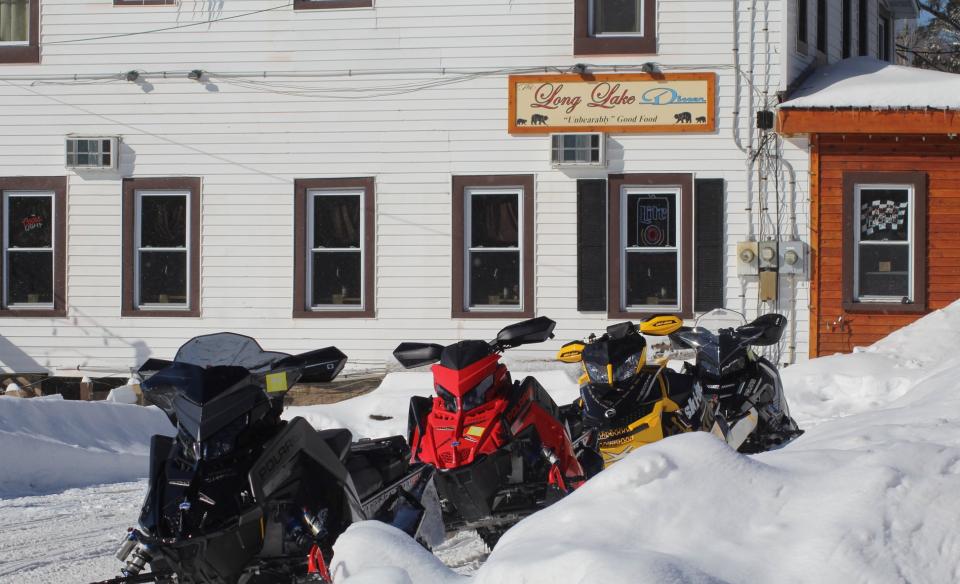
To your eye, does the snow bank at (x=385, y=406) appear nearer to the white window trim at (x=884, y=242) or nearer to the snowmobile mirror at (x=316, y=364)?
the white window trim at (x=884, y=242)

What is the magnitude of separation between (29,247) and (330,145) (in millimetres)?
4146

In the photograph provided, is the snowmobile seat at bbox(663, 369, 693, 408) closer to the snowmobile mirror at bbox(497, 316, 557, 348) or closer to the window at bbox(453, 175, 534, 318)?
the snowmobile mirror at bbox(497, 316, 557, 348)

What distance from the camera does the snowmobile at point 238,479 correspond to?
4492mm

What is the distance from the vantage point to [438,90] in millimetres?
14617

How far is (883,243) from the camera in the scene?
1426 cm

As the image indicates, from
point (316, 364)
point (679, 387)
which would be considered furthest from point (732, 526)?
point (679, 387)

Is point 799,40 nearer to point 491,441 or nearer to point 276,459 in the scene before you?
point 491,441

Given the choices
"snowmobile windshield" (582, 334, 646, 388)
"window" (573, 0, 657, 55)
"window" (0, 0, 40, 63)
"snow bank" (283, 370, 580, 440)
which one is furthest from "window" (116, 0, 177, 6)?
"snowmobile windshield" (582, 334, 646, 388)

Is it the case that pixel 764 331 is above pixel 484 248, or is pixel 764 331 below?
below

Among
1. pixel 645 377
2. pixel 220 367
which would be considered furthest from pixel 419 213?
pixel 220 367

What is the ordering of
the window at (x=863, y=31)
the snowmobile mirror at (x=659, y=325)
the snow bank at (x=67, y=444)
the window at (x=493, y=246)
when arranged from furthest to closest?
the window at (x=863, y=31)
the window at (x=493, y=246)
the snow bank at (x=67, y=444)
the snowmobile mirror at (x=659, y=325)

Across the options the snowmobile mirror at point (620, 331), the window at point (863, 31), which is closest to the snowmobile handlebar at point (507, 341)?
the snowmobile mirror at point (620, 331)

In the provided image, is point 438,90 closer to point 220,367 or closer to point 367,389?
point 367,389

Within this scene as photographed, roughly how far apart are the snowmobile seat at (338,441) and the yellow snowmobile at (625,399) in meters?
2.28
